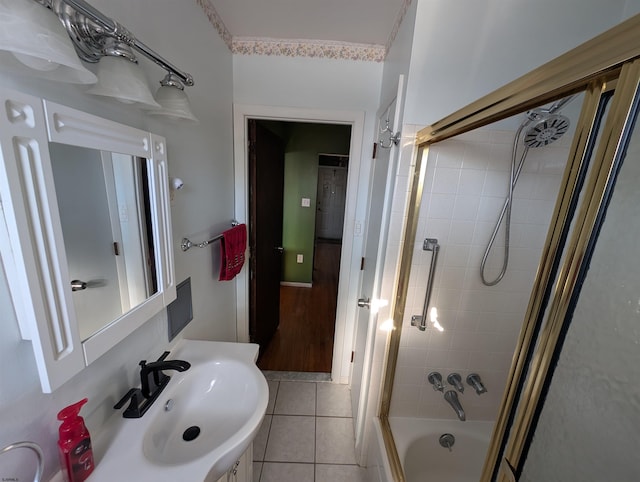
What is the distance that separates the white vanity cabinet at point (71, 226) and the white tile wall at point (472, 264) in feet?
3.80

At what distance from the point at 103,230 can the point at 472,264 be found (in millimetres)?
1539

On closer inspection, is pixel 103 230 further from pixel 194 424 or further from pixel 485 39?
pixel 485 39

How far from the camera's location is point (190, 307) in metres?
1.28

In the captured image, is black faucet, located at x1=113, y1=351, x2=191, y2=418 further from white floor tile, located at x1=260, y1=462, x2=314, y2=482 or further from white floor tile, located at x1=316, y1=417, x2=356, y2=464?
white floor tile, located at x1=316, y1=417, x2=356, y2=464

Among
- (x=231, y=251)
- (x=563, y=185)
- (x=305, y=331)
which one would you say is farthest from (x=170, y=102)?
(x=305, y=331)

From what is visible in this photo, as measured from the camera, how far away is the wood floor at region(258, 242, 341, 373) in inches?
91.9

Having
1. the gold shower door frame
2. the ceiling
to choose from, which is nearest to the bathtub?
the gold shower door frame

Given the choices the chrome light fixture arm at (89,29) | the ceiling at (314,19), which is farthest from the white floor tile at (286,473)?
the ceiling at (314,19)

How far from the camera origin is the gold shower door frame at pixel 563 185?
0.41 meters

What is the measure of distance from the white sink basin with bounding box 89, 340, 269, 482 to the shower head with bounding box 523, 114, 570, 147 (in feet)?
5.05

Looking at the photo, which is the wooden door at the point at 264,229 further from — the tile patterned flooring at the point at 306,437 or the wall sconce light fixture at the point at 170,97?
the wall sconce light fixture at the point at 170,97

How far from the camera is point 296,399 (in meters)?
1.96

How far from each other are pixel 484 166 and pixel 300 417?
1.97 metres

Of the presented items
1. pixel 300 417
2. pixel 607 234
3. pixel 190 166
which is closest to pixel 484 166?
pixel 607 234
